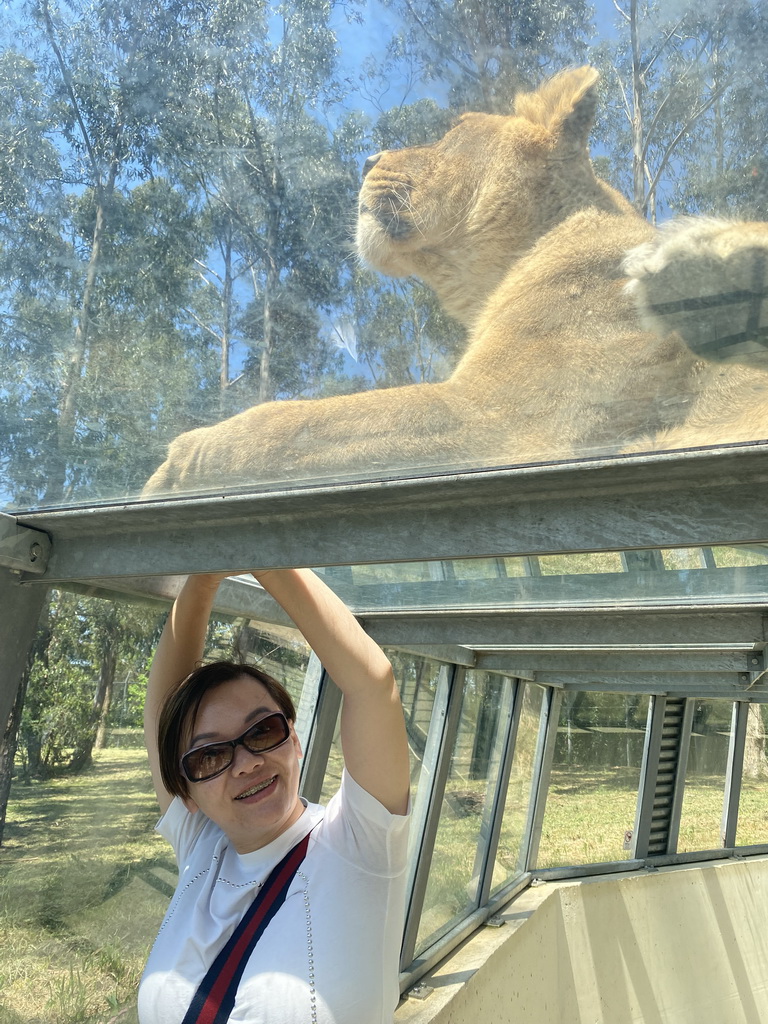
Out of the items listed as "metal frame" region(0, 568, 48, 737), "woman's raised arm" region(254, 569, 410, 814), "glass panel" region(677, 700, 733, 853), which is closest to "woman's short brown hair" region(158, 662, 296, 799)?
"woman's raised arm" region(254, 569, 410, 814)

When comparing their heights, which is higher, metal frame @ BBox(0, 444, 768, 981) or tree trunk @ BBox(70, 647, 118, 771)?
metal frame @ BBox(0, 444, 768, 981)

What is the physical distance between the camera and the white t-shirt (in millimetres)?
1336

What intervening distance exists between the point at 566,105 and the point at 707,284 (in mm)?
413

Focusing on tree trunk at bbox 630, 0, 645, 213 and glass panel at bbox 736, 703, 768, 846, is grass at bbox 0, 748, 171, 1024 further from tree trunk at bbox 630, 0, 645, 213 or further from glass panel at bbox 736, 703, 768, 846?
glass panel at bbox 736, 703, 768, 846

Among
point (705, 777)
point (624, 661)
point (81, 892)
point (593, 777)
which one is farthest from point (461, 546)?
point (705, 777)

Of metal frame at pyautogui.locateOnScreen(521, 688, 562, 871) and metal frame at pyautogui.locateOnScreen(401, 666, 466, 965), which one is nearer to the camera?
metal frame at pyautogui.locateOnScreen(401, 666, 466, 965)

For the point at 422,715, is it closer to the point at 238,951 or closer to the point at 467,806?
the point at 467,806

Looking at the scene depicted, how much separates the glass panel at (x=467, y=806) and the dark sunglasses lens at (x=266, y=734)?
596 centimetres

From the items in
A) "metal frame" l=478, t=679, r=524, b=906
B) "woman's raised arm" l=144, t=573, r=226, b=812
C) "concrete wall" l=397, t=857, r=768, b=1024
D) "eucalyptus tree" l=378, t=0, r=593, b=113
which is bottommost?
"concrete wall" l=397, t=857, r=768, b=1024

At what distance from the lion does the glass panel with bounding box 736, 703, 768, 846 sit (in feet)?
36.8

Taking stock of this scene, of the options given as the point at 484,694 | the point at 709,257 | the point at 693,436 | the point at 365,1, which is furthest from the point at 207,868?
Answer: the point at 484,694

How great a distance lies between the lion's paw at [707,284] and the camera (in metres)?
1.52

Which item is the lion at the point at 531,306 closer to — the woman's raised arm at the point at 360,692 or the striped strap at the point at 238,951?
the woman's raised arm at the point at 360,692

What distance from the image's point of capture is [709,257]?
155cm
